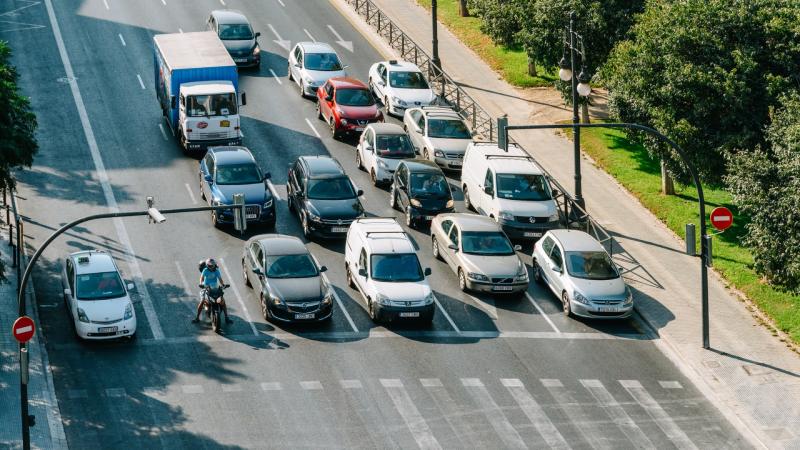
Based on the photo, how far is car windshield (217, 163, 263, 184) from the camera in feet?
136

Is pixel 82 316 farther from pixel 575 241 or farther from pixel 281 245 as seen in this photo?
pixel 575 241

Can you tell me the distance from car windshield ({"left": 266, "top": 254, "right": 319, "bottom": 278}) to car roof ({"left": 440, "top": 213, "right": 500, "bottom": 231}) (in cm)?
492

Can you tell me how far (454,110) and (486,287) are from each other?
49.5 ft

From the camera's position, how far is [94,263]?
3528 cm

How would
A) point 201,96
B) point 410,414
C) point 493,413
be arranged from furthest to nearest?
point 201,96 < point 493,413 < point 410,414

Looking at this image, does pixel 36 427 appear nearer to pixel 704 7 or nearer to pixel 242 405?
pixel 242 405

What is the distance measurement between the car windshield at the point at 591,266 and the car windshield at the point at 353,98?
45.1ft

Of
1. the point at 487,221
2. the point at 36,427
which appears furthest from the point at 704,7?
the point at 36,427

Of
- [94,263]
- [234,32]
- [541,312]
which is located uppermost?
[234,32]

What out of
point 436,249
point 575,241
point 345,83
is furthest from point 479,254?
point 345,83

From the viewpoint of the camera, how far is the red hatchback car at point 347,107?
48375 mm

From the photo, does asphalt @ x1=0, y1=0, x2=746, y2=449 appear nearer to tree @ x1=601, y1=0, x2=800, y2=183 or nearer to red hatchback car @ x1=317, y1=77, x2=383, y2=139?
red hatchback car @ x1=317, y1=77, x2=383, y2=139

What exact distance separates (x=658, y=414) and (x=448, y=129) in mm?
17217

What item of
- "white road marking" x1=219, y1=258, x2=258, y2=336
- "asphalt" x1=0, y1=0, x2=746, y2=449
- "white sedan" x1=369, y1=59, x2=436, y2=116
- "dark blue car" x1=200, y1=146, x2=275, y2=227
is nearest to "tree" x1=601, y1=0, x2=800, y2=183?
"asphalt" x1=0, y1=0, x2=746, y2=449
